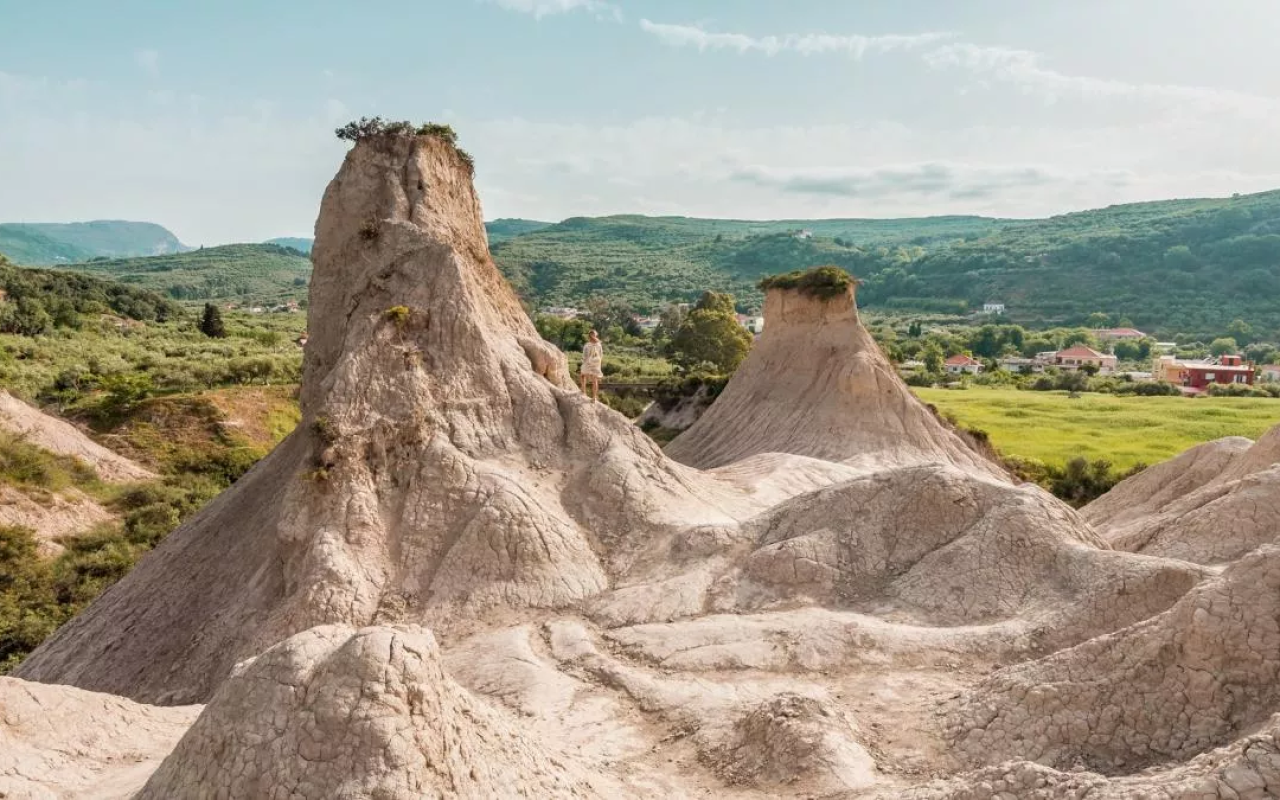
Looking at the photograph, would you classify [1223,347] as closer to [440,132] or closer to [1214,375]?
[1214,375]

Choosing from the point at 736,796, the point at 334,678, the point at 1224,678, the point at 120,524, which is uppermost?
the point at 334,678

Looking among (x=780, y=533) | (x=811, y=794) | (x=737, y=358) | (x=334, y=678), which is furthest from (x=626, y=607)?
(x=737, y=358)

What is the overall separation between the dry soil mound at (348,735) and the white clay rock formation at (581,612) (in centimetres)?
3

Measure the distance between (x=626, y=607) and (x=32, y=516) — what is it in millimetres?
25141

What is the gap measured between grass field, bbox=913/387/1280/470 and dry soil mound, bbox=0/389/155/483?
1525 inches

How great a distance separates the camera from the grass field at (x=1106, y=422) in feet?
143

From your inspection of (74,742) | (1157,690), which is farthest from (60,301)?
(1157,690)

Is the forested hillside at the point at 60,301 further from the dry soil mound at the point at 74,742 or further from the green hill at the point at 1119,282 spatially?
the green hill at the point at 1119,282

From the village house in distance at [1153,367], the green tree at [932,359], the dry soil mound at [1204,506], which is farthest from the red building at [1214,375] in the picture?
the dry soil mound at [1204,506]

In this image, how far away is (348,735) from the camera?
321 inches

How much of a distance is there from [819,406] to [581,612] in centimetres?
2075

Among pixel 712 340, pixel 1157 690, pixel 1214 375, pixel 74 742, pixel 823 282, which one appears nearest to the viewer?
pixel 1157 690

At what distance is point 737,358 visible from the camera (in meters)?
64.2

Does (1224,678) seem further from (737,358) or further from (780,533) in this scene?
(737,358)
